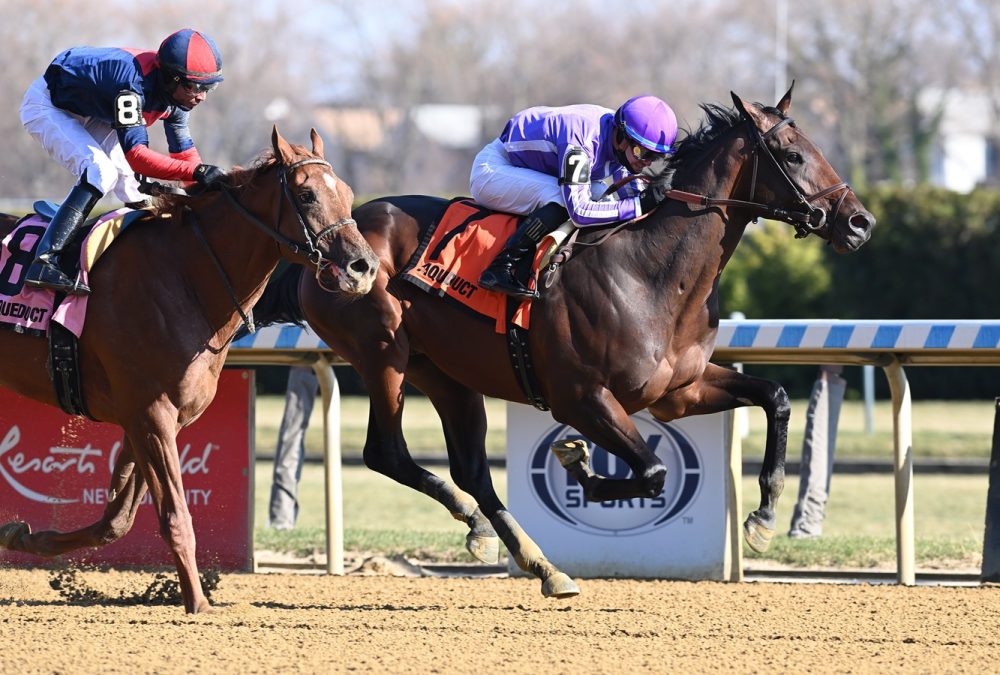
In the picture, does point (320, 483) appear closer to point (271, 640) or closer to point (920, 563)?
point (920, 563)

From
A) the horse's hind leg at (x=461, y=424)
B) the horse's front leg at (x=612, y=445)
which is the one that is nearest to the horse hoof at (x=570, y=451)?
the horse's front leg at (x=612, y=445)

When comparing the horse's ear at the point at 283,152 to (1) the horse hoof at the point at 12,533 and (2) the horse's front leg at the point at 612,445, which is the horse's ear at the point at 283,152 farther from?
(1) the horse hoof at the point at 12,533

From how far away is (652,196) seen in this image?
5.98 meters

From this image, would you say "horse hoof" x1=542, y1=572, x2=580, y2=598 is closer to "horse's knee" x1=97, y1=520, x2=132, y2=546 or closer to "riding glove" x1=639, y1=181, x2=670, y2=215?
"riding glove" x1=639, y1=181, x2=670, y2=215

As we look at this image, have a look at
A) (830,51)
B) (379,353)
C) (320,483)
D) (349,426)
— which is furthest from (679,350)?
(830,51)

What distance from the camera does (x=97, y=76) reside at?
5535 mm

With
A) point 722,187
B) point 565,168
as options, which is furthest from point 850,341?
point 565,168

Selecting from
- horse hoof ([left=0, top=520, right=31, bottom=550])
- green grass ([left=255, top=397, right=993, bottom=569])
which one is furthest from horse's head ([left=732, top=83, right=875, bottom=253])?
horse hoof ([left=0, top=520, right=31, bottom=550])

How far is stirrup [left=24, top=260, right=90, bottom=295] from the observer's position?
544 cm

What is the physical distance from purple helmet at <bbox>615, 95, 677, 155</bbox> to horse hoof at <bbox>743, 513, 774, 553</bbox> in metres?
1.59

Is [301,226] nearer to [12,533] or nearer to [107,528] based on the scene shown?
[107,528]

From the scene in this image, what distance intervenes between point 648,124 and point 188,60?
1869mm

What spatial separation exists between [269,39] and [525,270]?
44.1m

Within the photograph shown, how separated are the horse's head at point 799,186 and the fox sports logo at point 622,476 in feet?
5.23
